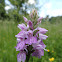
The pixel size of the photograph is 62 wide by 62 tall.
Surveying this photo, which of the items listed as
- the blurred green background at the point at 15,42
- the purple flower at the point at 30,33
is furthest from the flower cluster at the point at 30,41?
the blurred green background at the point at 15,42

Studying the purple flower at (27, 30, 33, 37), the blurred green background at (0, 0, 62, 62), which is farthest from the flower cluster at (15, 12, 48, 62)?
the blurred green background at (0, 0, 62, 62)

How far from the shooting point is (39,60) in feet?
8.02

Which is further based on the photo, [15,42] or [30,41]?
[15,42]

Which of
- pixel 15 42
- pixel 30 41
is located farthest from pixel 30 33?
pixel 15 42

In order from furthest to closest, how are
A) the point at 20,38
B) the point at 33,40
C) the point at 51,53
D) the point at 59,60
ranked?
the point at 51,53 < the point at 59,60 < the point at 20,38 < the point at 33,40

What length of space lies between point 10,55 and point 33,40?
5.07 ft

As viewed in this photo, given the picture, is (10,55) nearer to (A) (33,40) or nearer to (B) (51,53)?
(B) (51,53)

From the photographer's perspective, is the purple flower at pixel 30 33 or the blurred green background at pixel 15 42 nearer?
the purple flower at pixel 30 33

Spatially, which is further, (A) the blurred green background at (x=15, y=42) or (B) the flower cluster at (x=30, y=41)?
(A) the blurred green background at (x=15, y=42)

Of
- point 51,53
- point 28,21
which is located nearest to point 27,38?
point 28,21

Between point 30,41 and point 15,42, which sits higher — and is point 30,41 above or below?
above

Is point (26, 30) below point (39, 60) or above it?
above

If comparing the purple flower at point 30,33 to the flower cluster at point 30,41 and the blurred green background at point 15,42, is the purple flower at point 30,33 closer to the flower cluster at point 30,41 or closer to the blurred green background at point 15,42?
the flower cluster at point 30,41

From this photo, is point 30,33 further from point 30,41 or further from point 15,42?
point 15,42
